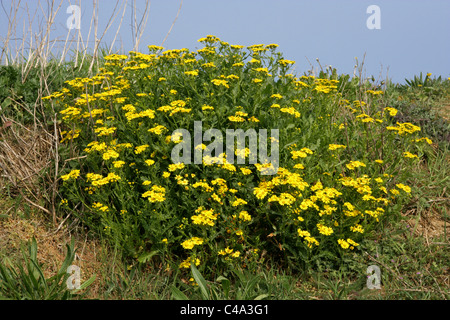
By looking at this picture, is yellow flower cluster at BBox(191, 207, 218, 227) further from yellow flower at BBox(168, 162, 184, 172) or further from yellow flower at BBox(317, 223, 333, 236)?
yellow flower at BBox(317, 223, 333, 236)

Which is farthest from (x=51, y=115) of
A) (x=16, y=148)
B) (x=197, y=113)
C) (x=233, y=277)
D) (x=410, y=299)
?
(x=410, y=299)

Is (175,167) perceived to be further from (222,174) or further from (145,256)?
(145,256)

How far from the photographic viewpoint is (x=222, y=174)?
3922mm

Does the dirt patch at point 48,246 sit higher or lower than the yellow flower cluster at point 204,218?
lower

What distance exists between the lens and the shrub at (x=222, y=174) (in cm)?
373

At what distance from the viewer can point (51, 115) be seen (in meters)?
5.28

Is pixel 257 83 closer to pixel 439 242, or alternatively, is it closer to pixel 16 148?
pixel 439 242

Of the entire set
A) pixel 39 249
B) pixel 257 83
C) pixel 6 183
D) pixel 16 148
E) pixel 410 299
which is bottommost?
pixel 410 299

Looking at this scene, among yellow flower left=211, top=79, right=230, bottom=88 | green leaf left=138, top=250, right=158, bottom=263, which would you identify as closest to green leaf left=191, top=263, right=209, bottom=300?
green leaf left=138, top=250, right=158, bottom=263

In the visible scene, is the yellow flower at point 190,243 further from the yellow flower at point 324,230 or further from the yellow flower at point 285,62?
the yellow flower at point 285,62

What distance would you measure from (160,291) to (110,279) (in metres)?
0.48

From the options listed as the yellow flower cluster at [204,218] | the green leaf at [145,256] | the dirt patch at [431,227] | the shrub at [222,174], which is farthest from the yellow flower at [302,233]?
the dirt patch at [431,227]

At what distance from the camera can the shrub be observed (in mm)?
3730

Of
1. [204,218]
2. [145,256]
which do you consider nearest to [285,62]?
[204,218]
